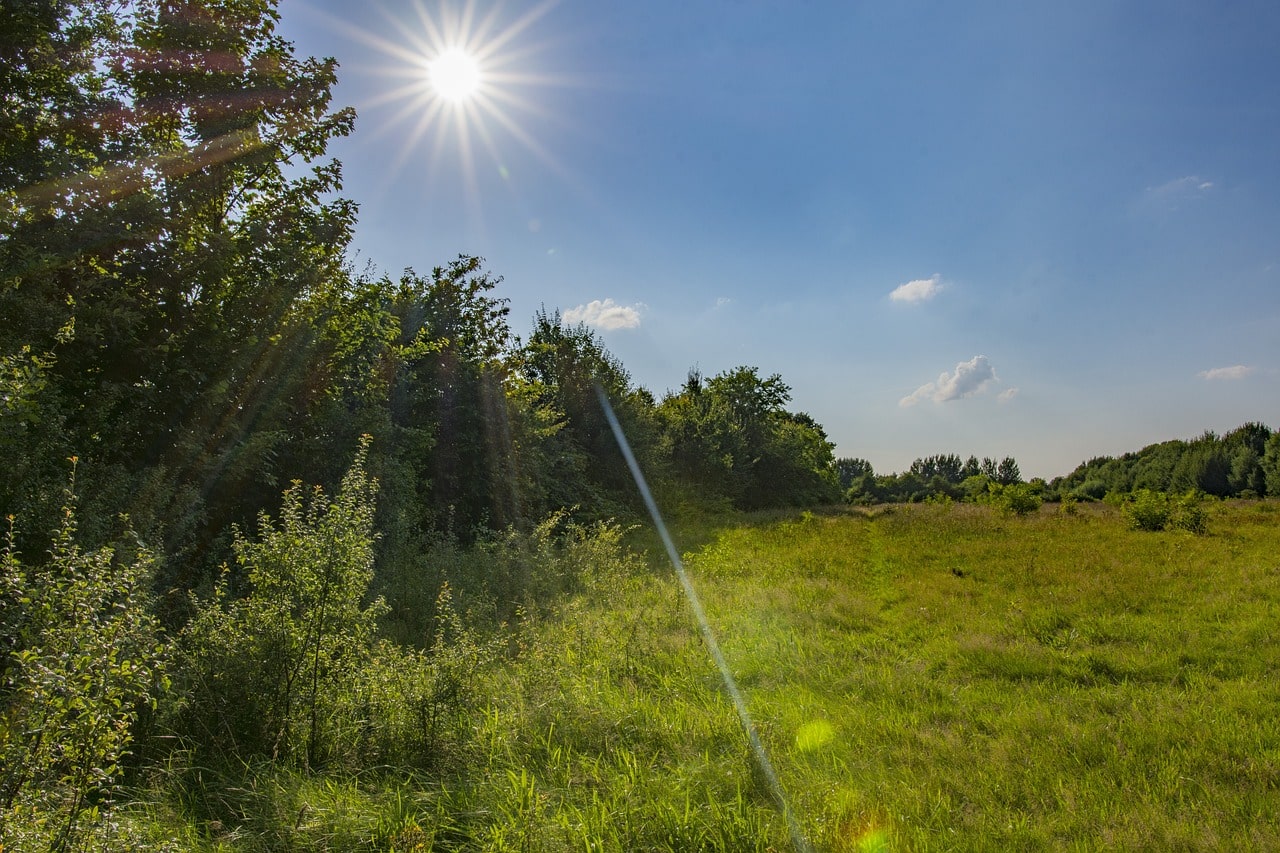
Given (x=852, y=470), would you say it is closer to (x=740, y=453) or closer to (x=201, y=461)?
(x=740, y=453)

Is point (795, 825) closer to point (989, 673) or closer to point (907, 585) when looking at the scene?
point (989, 673)

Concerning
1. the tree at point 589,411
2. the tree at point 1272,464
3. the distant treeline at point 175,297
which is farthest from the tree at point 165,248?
the tree at point 1272,464

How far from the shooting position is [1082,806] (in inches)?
139

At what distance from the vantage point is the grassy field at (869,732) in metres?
3.31

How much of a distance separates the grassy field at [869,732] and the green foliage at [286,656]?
0.62 metres

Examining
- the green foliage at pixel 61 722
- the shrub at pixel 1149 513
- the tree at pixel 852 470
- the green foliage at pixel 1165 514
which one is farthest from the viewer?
the tree at pixel 852 470

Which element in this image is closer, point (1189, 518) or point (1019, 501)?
point (1189, 518)

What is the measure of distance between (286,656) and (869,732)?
14.7ft

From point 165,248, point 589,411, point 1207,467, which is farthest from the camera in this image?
point 1207,467

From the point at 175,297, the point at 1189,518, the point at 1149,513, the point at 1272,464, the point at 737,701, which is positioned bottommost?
the point at 737,701

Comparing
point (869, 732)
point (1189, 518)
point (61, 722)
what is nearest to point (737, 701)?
point (869, 732)

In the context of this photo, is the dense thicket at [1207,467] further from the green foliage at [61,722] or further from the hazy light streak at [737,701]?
the green foliage at [61,722]

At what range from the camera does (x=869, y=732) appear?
183 inches

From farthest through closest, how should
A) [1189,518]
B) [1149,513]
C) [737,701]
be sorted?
[1149,513] → [1189,518] → [737,701]
